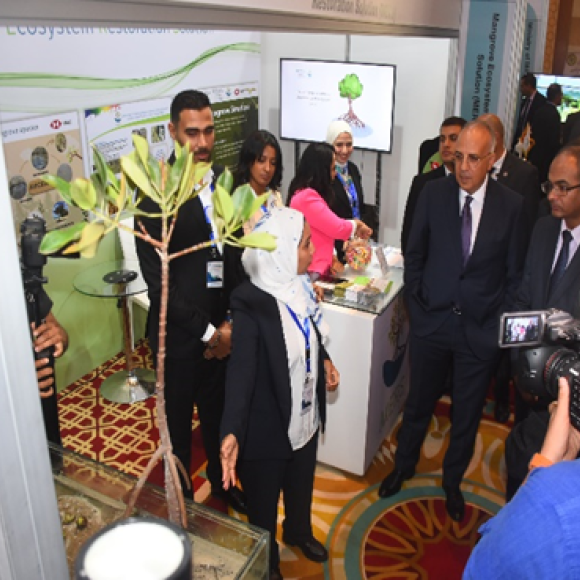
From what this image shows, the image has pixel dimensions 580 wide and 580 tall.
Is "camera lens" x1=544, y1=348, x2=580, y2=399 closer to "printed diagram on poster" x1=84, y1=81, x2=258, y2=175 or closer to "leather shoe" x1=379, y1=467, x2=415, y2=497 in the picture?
"leather shoe" x1=379, y1=467, x2=415, y2=497

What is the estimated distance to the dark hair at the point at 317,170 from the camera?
3154 millimetres

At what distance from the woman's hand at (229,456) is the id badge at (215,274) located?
68 centimetres

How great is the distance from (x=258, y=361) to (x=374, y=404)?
1200mm

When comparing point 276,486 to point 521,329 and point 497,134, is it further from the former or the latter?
point 497,134

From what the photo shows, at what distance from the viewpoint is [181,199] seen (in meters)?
0.88

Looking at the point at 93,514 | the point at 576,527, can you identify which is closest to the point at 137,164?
the point at 93,514

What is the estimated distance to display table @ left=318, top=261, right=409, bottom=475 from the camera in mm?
2791

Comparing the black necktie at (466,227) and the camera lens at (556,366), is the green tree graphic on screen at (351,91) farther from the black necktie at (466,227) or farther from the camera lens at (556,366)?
the camera lens at (556,366)

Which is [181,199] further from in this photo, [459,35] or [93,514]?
[459,35]

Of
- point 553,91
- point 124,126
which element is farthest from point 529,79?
point 124,126

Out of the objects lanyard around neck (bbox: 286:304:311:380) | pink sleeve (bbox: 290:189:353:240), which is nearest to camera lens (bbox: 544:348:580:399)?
lanyard around neck (bbox: 286:304:311:380)

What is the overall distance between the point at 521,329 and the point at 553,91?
581cm

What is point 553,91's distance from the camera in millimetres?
6648

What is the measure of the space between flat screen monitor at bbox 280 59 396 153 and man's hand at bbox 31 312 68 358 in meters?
4.25
